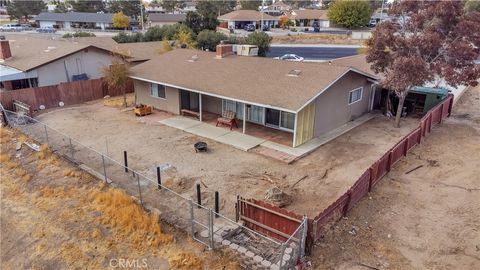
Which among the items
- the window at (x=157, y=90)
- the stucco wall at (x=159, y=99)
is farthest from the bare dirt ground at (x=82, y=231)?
the window at (x=157, y=90)

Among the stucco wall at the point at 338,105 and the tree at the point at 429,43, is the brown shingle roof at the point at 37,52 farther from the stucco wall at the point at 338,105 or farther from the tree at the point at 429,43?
the tree at the point at 429,43

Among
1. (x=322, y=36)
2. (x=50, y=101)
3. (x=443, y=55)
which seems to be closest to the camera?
(x=443, y=55)

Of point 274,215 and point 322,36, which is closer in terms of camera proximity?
point 274,215

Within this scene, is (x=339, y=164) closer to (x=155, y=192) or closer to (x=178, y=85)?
(x=155, y=192)

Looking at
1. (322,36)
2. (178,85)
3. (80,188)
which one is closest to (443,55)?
(178,85)

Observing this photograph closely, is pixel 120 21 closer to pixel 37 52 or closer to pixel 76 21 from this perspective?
pixel 76 21

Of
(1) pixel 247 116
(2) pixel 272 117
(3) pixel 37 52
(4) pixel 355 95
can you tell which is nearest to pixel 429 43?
(4) pixel 355 95

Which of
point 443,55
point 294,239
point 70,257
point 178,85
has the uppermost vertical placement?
point 443,55
